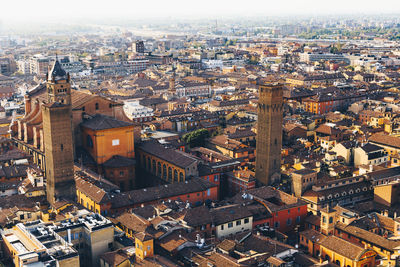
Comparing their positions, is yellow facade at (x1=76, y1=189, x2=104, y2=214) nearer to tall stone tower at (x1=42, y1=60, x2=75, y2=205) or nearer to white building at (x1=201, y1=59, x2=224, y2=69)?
tall stone tower at (x1=42, y1=60, x2=75, y2=205)

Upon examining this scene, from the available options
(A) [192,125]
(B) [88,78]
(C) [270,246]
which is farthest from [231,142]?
(B) [88,78]

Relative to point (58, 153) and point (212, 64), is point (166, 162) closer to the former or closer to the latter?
point (58, 153)

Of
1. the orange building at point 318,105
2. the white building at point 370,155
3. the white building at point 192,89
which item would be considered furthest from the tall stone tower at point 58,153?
the white building at point 192,89

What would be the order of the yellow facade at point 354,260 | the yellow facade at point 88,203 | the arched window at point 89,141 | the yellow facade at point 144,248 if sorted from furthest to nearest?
1. the arched window at point 89,141
2. the yellow facade at point 88,203
3. the yellow facade at point 354,260
4. the yellow facade at point 144,248

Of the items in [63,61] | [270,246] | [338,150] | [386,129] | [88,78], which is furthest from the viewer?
[63,61]

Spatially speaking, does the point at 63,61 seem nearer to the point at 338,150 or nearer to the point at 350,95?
the point at 350,95

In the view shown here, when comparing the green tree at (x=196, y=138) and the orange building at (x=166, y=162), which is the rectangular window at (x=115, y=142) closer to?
the orange building at (x=166, y=162)
